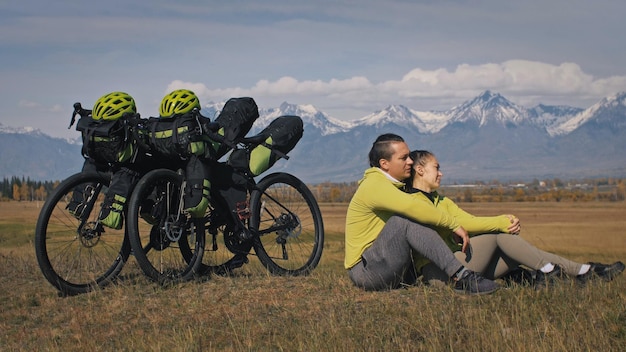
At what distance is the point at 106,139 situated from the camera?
7.77 metres

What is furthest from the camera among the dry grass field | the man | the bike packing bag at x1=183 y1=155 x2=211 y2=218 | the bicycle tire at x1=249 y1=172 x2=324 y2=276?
the bicycle tire at x1=249 y1=172 x2=324 y2=276

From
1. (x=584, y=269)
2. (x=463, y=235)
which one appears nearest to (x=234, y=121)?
(x=463, y=235)

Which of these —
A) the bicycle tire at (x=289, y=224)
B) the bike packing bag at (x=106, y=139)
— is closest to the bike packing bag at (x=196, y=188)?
the bike packing bag at (x=106, y=139)

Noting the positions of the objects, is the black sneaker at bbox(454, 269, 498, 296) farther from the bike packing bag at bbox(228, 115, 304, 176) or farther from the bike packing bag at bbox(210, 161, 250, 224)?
the bike packing bag at bbox(228, 115, 304, 176)

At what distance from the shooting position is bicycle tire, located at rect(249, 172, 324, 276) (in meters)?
9.39

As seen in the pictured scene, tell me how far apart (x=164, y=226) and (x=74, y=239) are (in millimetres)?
921

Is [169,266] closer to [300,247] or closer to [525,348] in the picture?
[300,247]

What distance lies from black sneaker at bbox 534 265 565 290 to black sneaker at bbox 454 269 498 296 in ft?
1.90

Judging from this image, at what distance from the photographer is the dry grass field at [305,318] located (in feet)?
18.6

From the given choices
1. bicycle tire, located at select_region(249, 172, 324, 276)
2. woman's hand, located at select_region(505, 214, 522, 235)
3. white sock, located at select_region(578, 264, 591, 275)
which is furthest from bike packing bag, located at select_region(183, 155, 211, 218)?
white sock, located at select_region(578, 264, 591, 275)

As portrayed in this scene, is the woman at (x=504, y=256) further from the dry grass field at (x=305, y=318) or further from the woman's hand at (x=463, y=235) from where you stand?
the dry grass field at (x=305, y=318)

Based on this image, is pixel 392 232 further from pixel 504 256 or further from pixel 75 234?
pixel 75 234

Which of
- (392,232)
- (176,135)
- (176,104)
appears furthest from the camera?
(176,104)

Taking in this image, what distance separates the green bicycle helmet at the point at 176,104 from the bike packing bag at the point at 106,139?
0.49 m
